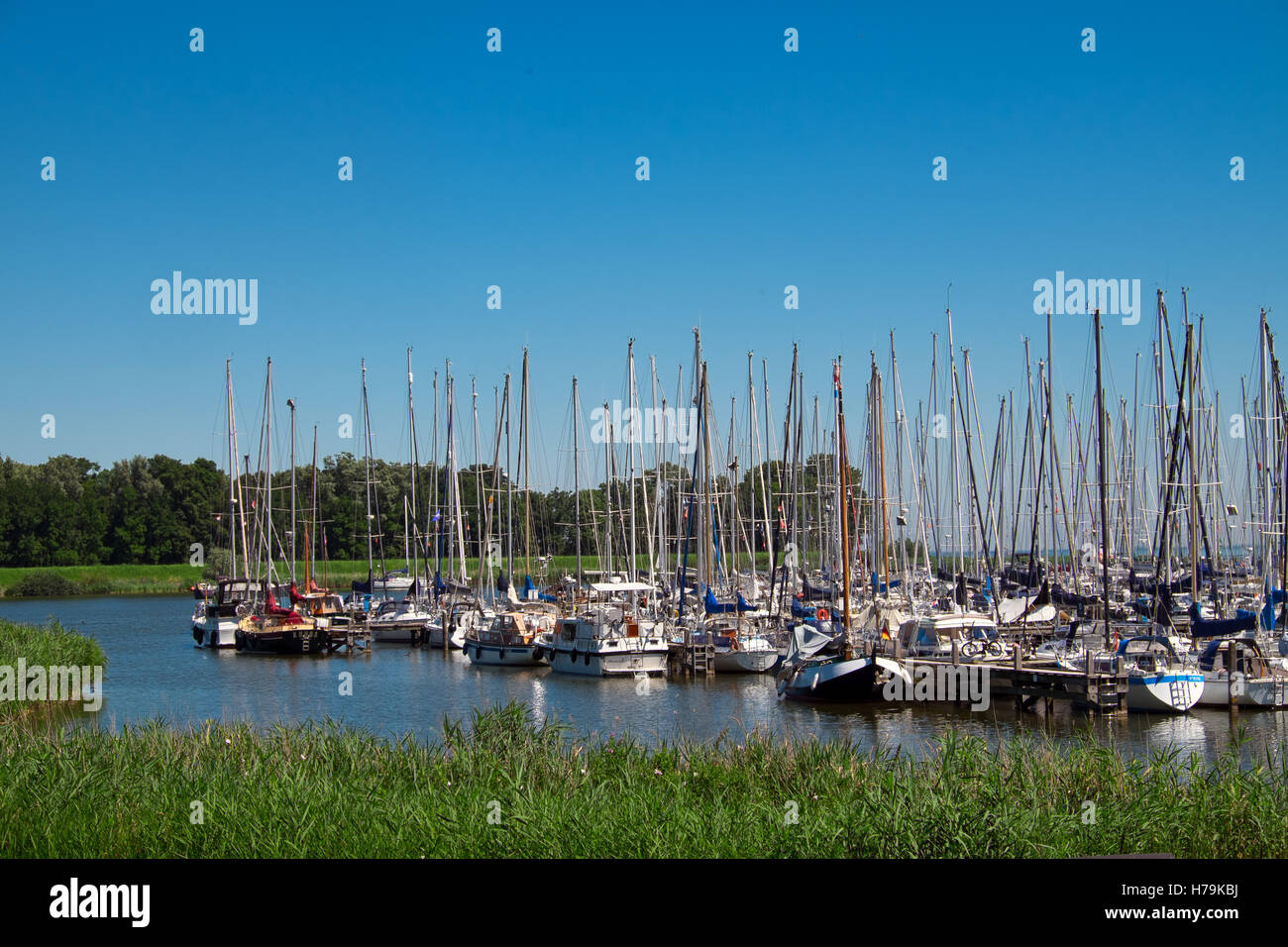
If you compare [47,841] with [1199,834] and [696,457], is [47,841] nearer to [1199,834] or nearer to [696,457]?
[1199,834]

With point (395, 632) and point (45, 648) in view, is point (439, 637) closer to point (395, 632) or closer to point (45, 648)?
point (395, 632)

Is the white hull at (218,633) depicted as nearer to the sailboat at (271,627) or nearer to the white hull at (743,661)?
the sailboat at (271,627)

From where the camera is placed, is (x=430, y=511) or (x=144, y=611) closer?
(x=430, y=511)

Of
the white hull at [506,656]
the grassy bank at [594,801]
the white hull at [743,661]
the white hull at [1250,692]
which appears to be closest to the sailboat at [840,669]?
the white hull at [743,661]

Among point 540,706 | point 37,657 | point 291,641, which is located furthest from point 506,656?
point 37,657

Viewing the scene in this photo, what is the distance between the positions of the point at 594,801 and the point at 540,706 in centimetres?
2516

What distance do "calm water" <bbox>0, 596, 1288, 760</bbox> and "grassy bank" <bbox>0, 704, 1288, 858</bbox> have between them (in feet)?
17.5

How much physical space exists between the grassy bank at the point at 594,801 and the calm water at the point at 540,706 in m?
5.33

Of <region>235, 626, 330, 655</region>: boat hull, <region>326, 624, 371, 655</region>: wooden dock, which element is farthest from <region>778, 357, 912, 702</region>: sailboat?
<region>235, 626, 330, 655</region>: boat hull

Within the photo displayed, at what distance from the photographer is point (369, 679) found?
50125 mm

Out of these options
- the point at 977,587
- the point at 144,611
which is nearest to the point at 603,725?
the point at 977,587

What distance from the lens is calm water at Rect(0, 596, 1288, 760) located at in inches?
1303

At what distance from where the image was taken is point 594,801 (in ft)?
54.5
